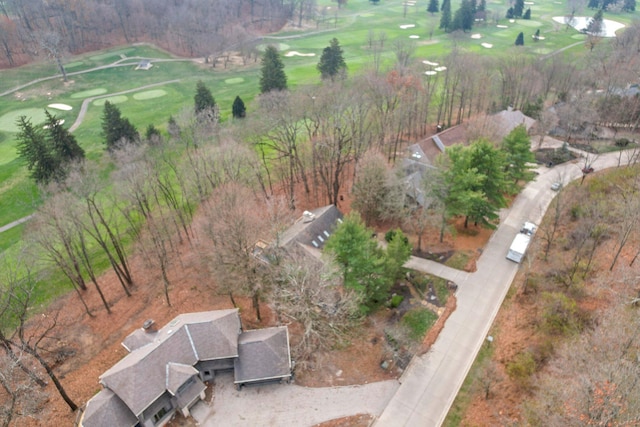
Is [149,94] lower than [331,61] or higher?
lower

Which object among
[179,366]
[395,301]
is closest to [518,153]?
[395,301]

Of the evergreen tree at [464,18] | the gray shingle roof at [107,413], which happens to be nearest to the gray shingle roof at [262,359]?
the gray shingle roof at [107,413]

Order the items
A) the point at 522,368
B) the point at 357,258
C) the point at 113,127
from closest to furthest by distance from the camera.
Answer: the point at 522,368
the point at 357,258
the point at 113,127

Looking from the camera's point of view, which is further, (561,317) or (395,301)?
(395,301)

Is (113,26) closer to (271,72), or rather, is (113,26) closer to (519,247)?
(271,72)

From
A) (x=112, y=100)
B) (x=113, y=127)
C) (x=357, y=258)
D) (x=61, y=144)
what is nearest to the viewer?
(x=357, y=258)

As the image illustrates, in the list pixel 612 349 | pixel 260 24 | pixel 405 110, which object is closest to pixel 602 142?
pixel 405 110

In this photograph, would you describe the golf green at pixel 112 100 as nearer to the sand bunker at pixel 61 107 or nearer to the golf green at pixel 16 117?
the sand bunker at pixel 61 107

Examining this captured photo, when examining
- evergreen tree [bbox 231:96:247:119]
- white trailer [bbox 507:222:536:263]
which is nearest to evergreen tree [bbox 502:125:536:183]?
white trailer [bbox 507:222:536:263]

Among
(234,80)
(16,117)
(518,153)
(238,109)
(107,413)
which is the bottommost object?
(107,413)
